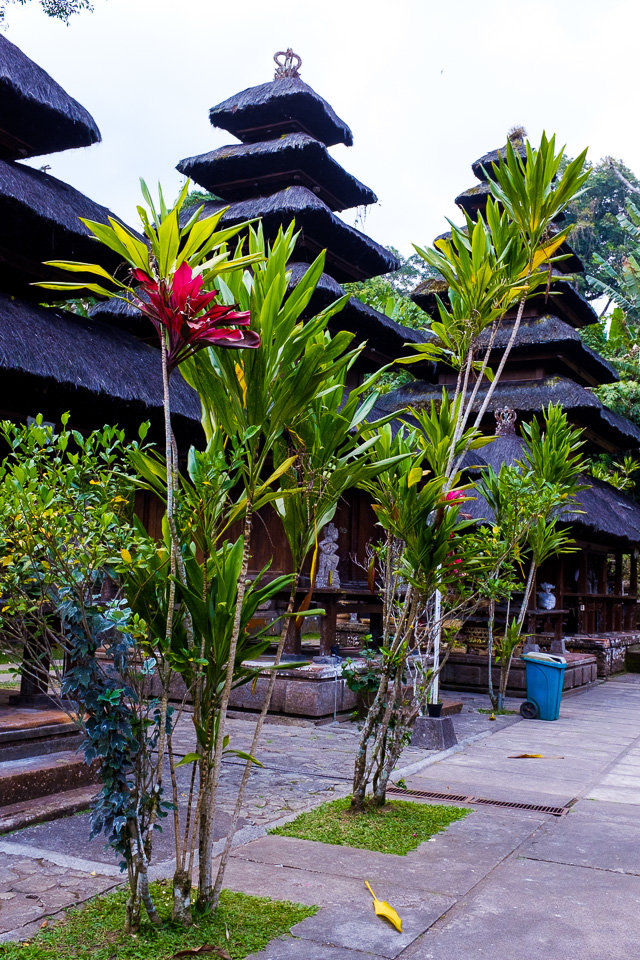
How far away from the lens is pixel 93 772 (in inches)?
221

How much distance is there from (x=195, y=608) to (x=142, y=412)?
658cm

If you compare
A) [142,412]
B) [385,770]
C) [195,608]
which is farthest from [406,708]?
[142,412]

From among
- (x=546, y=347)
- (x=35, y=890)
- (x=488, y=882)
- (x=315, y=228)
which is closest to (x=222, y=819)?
(x=35, y=890)

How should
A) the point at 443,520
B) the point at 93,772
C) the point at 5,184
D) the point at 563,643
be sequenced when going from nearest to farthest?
the point at 443,520, the point at 93,772, the point at 5,184, the point at 563,643

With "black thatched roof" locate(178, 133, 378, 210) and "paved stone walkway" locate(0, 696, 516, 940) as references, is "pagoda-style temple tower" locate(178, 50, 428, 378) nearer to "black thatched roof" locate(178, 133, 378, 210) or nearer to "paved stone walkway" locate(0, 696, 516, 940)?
"black thatched roof" locate(178, 133, 378, 210)

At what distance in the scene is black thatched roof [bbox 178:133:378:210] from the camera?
13.4 metres

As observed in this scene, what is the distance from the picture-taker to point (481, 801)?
19.1 ft

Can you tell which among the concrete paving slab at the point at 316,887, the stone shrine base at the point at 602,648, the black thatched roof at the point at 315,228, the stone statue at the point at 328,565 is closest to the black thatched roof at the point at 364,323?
the black thatched roof at the point at 315,228

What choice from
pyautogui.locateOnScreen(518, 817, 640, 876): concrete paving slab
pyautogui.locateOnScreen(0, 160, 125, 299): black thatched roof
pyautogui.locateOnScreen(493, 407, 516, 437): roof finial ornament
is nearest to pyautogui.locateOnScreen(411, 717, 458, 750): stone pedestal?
pyautogui.locateOnScreen(518, 817, 640, 876): concrete paving slab

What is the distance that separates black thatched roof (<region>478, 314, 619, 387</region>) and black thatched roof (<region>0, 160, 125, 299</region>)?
8.49 meters

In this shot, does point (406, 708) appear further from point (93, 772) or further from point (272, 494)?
point (272, 494)

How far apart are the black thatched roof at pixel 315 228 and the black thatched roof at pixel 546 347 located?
2.83 metres

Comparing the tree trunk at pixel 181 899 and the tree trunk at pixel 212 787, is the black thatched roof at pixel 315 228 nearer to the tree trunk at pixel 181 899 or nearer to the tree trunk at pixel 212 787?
the tree trunk at pixel 212 787

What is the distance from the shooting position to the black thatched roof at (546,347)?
16.1 m
